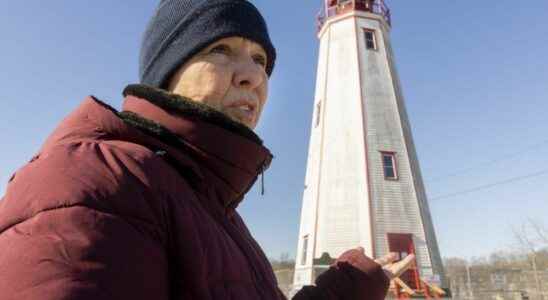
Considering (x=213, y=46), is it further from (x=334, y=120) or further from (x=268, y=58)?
(x=334, y=120)

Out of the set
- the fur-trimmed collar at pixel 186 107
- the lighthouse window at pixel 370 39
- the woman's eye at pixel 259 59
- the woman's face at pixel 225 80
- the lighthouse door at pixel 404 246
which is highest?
the lighthouse window at pixel 370 39

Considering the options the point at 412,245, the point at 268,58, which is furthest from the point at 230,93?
the point at 412,245

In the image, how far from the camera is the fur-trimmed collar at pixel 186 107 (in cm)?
120

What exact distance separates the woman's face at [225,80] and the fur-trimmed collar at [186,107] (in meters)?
0.12

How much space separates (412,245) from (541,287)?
6.59m

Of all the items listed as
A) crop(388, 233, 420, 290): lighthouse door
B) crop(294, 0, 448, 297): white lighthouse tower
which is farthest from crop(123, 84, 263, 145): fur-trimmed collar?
crop(388, 233, 420, 290): lighthouse door

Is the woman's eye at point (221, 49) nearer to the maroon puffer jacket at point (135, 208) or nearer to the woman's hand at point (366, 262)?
the maroon puffer jacket at point (135, 208)

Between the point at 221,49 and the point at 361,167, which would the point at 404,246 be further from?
the point at 221,49

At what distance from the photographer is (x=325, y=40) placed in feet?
66.5

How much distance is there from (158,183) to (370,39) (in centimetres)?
1995

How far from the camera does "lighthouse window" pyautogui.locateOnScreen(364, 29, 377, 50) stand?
1927cm

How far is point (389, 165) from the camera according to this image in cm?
1702

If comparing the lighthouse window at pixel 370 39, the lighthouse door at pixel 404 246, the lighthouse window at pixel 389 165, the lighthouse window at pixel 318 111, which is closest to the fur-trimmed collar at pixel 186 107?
the lighthouse door at pixel 404 246

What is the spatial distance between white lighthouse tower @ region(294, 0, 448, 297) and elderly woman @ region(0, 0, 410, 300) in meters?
14.3
